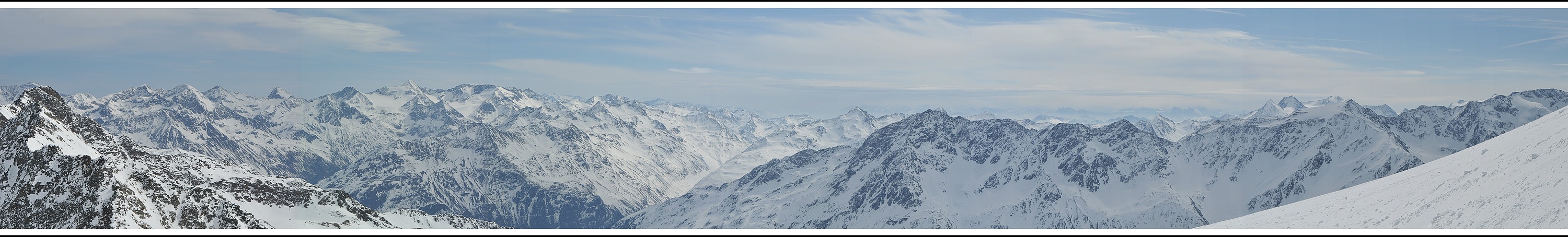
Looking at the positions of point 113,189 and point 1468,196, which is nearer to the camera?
point 1468,196

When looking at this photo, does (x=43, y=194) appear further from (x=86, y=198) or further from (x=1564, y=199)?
(x=1564, y=199)

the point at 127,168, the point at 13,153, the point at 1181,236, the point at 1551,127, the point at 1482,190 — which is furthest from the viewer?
the point at 127,168

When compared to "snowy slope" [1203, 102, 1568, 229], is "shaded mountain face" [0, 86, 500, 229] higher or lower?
lower

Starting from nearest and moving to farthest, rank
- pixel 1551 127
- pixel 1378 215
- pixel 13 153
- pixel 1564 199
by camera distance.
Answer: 1. pixel 1564 199
2. pixel 1378 215
3. pixel 1551 127
4. pixel 13 153

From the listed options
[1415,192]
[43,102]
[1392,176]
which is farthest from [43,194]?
[1392,176]

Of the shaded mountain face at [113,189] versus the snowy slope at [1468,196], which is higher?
the snowy slope at [1468,196]
